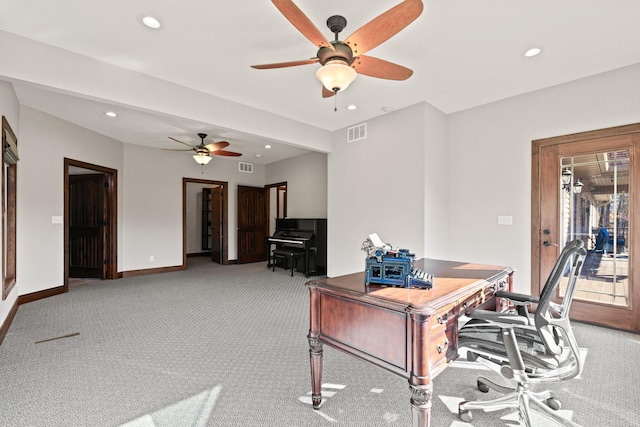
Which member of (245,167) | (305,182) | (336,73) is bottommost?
(305,182)

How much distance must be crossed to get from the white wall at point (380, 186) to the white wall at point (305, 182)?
1220mm

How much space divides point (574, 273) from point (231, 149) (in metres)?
6.25

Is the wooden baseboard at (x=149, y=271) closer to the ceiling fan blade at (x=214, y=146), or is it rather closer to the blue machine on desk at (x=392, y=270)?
the ceiling fan blade at (x=214, y=146)

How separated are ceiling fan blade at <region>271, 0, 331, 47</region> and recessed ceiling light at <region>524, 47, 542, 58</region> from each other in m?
2.07

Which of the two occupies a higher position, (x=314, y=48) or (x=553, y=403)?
(x=314, y=48)

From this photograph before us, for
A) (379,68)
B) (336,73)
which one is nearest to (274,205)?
(379,68)

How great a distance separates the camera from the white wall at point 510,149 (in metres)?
3.21

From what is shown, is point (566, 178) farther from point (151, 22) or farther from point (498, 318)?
point (151, 22)

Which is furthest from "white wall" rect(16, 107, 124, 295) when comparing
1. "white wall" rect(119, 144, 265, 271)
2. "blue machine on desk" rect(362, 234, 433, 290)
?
"blue machine on desk" rect(362, 234, 433, 290)

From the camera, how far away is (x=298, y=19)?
186cm

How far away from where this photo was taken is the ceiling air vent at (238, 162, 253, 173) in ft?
25.6

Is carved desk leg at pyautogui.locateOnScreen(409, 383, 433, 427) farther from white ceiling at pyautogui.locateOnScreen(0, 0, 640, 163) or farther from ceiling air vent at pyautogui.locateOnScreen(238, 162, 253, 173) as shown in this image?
ceiling air vent at pyautogui.locateOnScreen(238, 162, 253, 173)

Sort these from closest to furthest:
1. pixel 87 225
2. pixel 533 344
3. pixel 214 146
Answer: pixel 533 344, pixel 214 146, pixel 87 225

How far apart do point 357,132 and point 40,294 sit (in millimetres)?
5248
